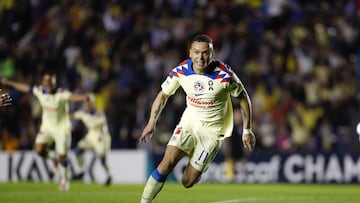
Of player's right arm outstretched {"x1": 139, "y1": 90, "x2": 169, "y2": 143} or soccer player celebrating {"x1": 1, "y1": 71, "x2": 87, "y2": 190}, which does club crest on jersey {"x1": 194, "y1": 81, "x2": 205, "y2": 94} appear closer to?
player's right arm outstretched {"x1": 139, "y1": 90, "x2": 169, "y2": 143}

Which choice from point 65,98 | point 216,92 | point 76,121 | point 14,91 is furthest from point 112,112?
point 216,92

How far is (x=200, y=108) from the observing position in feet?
40.8

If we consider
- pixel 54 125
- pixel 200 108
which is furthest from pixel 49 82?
pixel 200 108

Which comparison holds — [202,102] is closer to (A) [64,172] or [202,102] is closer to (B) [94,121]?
(A) [64,172]

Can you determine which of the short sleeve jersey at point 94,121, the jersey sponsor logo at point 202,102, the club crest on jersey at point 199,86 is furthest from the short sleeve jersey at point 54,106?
the club crest on jersey at point 199,86

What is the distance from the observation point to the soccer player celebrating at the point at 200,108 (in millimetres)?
11969

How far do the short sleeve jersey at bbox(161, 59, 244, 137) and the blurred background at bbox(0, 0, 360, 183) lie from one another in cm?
1231

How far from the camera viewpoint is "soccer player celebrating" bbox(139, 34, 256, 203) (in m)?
12.0

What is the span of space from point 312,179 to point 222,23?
17.4ft

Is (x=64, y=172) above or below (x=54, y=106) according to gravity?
below

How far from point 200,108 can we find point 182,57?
44.7 feet

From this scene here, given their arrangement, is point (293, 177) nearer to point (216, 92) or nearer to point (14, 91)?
point (14, 91)

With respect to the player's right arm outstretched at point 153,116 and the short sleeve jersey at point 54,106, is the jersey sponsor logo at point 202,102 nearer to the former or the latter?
the player's right arm outstretched at point 153,116

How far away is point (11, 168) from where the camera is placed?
25.8 meters
